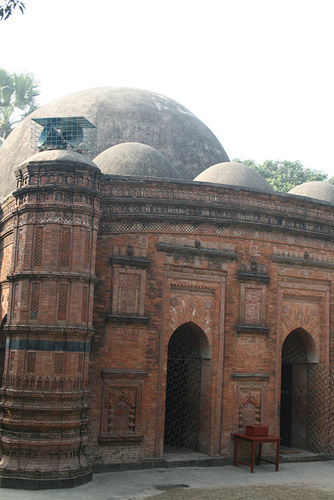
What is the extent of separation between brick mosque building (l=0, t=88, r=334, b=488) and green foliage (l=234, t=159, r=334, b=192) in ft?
54.3

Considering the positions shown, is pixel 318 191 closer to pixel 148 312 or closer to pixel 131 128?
pixel 131 128

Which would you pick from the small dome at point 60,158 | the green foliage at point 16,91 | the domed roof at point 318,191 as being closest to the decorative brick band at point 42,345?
the small dome at point 60,158

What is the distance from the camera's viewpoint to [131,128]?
13.4 m

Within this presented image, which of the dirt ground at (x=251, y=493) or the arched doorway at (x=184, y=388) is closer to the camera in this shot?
the dirt ground at (x=251, y=493)

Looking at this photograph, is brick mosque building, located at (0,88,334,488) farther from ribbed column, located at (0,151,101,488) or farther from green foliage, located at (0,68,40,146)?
green foliage, located at (0,68,40,146)

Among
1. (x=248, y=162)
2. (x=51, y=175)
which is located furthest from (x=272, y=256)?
(x=248, y=162)

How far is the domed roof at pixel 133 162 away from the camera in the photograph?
10578 mm

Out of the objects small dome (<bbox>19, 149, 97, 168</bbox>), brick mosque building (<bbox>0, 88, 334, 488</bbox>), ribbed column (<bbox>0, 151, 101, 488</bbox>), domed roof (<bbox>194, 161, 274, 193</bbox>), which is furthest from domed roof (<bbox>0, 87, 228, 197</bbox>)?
ribbed column (<bbox>0, 151, 101, 488</bbox>)

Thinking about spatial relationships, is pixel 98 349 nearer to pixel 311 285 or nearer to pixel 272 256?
pixel 272 256

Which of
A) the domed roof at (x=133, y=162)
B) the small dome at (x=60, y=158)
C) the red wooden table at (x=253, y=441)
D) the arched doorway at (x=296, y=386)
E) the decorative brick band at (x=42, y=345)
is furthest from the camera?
the arched doorway at (x=296, y=386)

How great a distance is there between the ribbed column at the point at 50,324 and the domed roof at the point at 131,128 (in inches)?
172

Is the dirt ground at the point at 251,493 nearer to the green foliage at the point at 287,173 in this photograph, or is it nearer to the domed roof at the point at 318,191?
the domed roof at the point at 318,191

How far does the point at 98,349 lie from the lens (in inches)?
355

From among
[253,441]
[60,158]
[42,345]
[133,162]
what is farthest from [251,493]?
[133,162]
